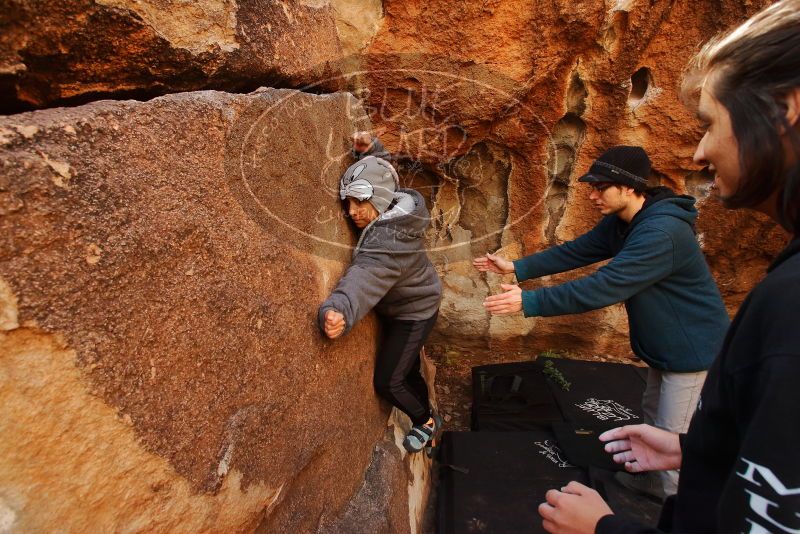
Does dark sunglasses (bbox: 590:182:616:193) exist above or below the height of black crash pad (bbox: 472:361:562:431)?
above

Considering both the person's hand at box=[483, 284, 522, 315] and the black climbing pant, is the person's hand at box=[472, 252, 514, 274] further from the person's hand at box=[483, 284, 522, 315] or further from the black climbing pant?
the person's hand at box=[483, 284, 522, 315]

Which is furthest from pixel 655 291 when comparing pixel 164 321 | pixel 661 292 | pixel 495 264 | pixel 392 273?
pixel 164 321

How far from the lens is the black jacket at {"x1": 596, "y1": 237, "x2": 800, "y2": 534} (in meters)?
0.58

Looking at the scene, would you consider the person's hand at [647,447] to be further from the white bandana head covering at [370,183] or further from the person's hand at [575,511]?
the white bandana head covering at [370,183]

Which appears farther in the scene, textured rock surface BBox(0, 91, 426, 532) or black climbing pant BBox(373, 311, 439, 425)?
black climbing pant BBox(373, 311, 439, 425)

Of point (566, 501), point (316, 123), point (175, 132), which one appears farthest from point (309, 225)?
point (566, 501)

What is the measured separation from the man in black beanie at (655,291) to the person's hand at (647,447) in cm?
76

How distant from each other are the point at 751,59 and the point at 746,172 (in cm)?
16

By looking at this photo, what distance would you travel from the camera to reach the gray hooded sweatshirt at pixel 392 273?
71.0 inches

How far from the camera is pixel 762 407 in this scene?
1.97 ft

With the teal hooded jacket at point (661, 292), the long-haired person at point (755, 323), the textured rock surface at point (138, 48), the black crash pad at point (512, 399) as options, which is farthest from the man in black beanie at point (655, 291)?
the textured rock surface at point (138, 48)

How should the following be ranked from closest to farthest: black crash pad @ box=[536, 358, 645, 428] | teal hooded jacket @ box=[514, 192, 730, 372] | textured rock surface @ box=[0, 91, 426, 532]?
1. textured rock surface @ box=[0, 91, 426, 532]
2. teal hooded jacket @ box=[514, 192, 730, 372]
3. black crash pad @ box=[536, 358, 645, 428]

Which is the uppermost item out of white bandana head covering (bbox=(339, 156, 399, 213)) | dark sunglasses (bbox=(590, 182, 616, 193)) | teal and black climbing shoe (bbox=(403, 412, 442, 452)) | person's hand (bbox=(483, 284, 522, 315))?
dark sunglasses (bbox=(590, 182, 616, 193))

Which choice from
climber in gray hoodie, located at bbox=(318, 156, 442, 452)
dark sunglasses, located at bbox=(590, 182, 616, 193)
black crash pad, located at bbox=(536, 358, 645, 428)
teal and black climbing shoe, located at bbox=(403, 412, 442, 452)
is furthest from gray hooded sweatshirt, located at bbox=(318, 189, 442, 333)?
black crash pad, located at bbox=(536, 358, 645, 428)
